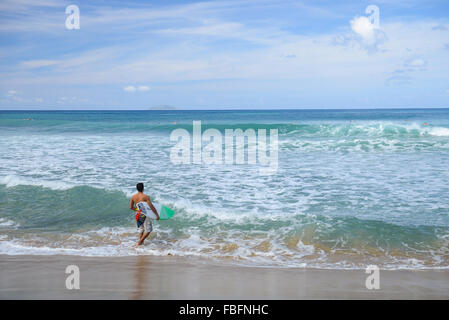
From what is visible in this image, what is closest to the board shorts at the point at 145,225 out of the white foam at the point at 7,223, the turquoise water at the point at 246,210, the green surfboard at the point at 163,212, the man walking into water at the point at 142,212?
the man walking into water at the point at 142,212

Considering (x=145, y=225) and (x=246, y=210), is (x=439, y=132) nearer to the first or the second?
(x=246, y=210)

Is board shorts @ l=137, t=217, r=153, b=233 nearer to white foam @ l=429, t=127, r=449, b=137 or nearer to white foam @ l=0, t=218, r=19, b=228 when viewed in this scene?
white foam @ l=0, t=218, r=19, b=228

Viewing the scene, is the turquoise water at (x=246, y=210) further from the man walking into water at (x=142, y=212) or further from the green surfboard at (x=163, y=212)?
the green surfboard at (x=163, y=212)

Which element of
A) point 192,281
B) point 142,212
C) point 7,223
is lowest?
point 192,281

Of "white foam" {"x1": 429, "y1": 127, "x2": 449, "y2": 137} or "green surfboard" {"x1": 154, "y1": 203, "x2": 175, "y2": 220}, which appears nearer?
"green surfboard" {"x1": 154, "y1": 203, "x2": 175, "y2": 220}

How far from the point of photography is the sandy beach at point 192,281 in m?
4.98

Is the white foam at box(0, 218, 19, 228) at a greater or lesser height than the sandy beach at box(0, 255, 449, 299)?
greater

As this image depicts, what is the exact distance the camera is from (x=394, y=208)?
9.09m

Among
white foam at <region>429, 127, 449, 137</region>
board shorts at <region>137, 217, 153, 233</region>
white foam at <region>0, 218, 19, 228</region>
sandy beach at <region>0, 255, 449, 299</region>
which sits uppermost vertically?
white foam at <region>429, 127, 449, 137</region>

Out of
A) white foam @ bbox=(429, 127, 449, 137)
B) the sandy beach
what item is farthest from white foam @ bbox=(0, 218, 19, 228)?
white foam @ bbox=(429, 127, 449, 137)

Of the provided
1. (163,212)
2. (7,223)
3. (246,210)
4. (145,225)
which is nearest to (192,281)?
(145,225)

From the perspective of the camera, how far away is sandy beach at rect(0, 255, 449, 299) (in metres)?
4.98

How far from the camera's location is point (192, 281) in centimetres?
544
